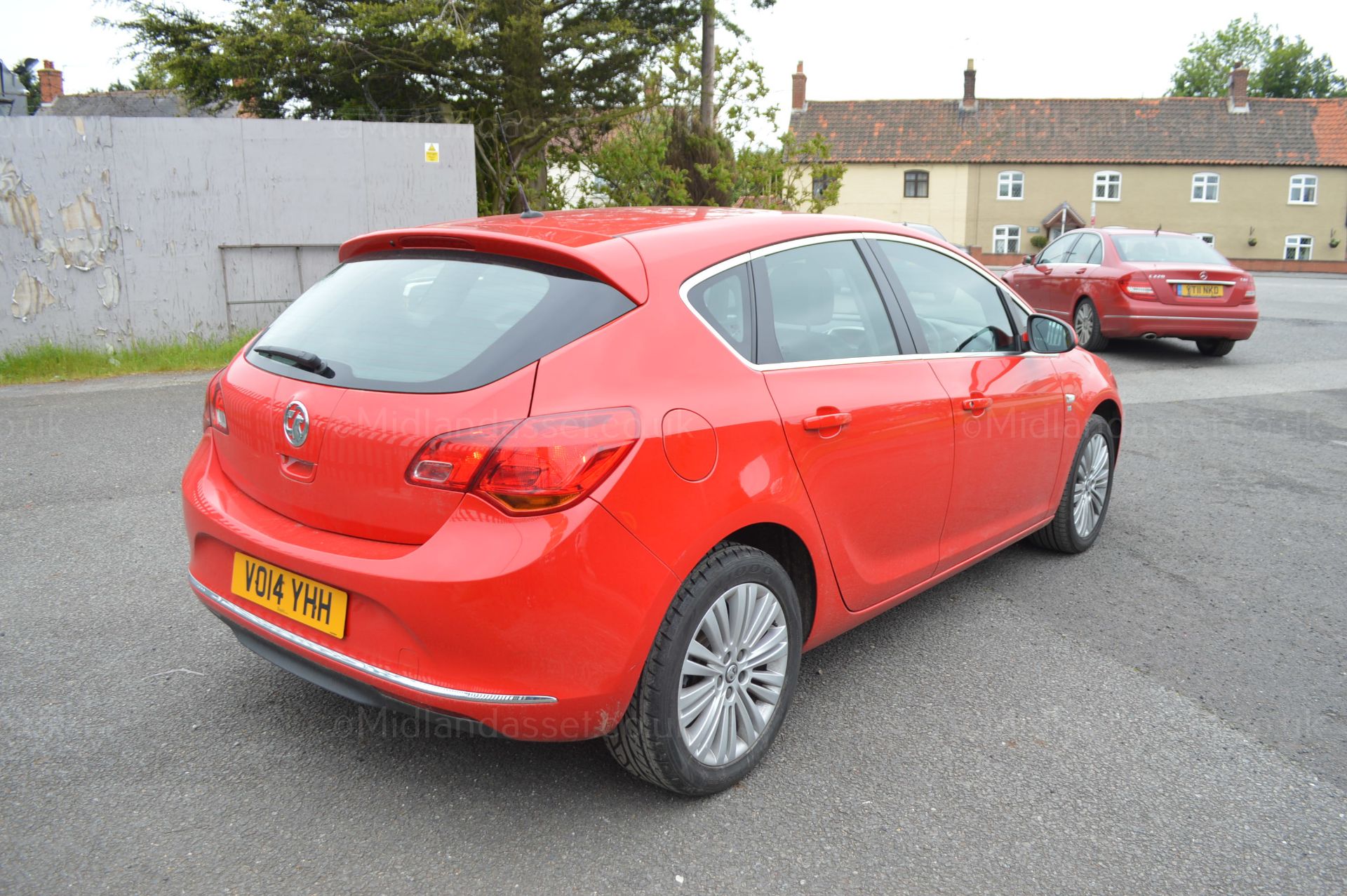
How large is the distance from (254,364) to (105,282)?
9.84m

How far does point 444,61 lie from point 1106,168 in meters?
44.6

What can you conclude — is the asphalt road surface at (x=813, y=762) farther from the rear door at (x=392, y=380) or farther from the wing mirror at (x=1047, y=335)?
the wing mirror at (x=1047, y=335)

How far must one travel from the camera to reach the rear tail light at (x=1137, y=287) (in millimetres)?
12031

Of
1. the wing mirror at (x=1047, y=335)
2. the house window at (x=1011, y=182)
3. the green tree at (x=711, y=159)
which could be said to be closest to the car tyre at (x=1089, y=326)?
the green tree at (x=711, y=159)

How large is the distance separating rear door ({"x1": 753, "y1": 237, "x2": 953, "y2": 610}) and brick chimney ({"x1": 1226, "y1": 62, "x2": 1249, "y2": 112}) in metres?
60.6

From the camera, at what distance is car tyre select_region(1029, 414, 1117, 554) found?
4.83m

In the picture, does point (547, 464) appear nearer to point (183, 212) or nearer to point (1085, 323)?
point (183, 212)

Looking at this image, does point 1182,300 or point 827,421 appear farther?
point 1182,300

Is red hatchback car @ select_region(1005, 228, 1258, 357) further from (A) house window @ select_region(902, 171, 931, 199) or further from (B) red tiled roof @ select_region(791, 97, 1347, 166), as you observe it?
(A) house window @ select_region(902, 171, 931, 199)

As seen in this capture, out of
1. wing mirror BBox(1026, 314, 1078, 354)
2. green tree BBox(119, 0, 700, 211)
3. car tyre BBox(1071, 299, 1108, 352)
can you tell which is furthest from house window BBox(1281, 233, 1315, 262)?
wing mirror BBox(1026, 314, 1078, 354)

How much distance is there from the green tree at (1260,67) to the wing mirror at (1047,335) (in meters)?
87.6

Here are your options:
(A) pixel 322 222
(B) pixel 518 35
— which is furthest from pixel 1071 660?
(B) pixel 518 35

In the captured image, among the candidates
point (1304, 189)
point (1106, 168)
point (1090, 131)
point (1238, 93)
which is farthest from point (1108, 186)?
point (1304, 189)

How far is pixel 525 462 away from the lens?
2.44 metres
